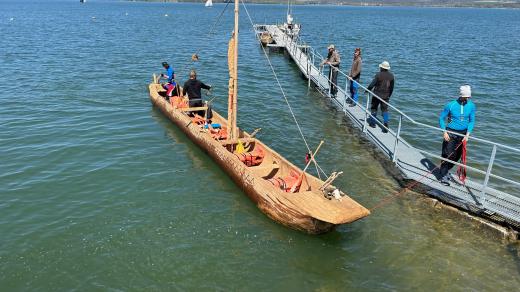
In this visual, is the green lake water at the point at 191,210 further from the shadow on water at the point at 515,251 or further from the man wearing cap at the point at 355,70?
the man wearing cap at the point at 355,70

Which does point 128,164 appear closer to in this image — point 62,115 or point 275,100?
point 62,115

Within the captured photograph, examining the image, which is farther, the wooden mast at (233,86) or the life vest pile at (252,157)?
the life vest pile at (252,157)

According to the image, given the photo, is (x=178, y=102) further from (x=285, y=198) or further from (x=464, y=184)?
(x=464, y=184)

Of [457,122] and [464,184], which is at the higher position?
[457,122]

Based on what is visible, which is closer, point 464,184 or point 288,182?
point 464,184

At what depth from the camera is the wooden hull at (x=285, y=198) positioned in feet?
29.3

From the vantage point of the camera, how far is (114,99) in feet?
68.7

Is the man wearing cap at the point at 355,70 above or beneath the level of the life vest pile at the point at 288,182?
above

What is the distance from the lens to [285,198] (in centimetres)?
958

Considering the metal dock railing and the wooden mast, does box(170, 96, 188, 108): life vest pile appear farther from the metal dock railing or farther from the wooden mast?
the metal dock railing

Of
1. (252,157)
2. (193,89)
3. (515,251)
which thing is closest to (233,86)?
(252,157)

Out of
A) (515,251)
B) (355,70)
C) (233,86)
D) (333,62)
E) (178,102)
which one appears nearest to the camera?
(515,251)

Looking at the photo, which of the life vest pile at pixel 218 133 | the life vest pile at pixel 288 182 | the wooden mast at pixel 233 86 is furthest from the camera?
the life vest pile at pixel 218 133

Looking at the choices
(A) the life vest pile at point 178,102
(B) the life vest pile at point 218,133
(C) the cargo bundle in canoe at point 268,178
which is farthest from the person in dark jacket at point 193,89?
(B) the life vest pile at point 218,133
